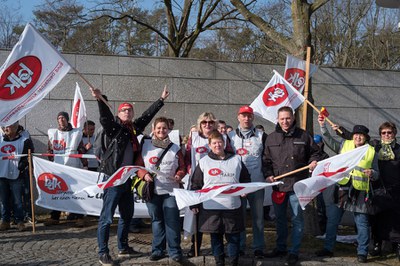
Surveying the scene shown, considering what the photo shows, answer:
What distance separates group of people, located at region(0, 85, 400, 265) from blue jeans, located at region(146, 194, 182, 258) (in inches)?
0.5

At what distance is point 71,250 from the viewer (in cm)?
727

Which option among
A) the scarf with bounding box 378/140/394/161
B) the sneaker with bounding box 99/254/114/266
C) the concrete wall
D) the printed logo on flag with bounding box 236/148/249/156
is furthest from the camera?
the concrete wall

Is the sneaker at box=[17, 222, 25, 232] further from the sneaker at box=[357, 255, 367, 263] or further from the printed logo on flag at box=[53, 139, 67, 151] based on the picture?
the sneaker at box=[357, 255, 367, 263]

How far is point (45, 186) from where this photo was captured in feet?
28.5

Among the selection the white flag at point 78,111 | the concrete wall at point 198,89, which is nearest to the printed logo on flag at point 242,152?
the white flag at point 78,111

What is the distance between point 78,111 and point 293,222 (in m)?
4.97

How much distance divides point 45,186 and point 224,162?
380cm

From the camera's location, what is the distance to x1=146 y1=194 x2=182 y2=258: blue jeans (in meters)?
6.54

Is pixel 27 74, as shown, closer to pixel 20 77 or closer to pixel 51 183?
pixel 20 77

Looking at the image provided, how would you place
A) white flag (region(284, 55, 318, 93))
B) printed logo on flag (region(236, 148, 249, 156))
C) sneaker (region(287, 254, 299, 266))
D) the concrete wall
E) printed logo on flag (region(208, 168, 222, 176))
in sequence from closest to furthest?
printed logo on flag (region(208, 168, 222, 176)), sneaker (region(287, 254, 299, 266)), printed logo on flag (region(236, 148, 249, 156)), white flag (region(284, 55, 318, 93)), the concrete wall

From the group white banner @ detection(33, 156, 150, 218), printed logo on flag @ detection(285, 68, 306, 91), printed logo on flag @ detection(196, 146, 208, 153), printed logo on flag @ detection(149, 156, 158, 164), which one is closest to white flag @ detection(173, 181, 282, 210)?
printed logo on flag @ detection(149, 156, 158, 164)

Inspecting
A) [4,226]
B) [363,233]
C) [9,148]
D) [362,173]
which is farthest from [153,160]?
[4,226]

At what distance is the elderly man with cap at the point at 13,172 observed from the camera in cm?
856

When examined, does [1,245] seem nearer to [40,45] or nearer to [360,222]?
[40,45]
